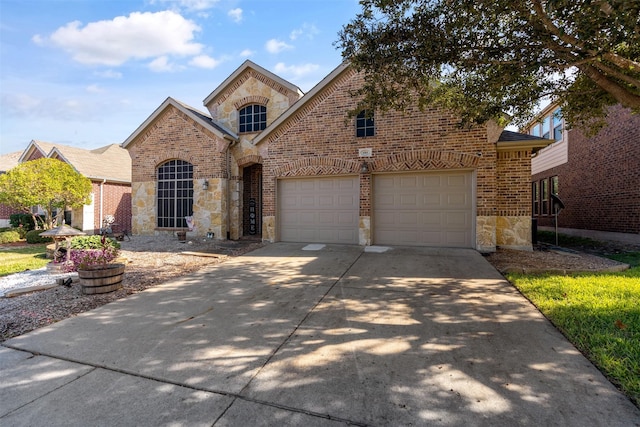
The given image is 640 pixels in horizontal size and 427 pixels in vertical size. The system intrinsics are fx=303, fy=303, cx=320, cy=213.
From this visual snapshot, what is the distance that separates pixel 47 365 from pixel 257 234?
1144 cm

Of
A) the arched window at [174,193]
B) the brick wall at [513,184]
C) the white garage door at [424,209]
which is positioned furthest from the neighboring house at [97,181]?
the brick wall at [513,184]

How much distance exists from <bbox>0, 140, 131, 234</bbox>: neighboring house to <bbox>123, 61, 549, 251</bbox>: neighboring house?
5.41 meters

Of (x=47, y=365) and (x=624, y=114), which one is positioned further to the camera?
(x=624, y=114)

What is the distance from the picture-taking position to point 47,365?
3.18 m

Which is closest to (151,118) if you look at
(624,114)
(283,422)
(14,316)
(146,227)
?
(146,227)

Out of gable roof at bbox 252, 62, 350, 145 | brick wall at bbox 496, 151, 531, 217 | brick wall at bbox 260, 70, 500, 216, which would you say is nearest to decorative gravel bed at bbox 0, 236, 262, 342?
brick wall at bbox 260, 70, 500, 216

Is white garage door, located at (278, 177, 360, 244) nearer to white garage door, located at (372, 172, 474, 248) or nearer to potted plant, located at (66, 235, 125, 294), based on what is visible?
white garage door, located at (372, 172, 474, 248)

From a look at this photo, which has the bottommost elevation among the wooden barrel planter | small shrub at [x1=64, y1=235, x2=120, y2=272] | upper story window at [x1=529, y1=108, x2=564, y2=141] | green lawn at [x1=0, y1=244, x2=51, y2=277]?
green lawn at [x1=0, y1=244, x2=51, y2=277]

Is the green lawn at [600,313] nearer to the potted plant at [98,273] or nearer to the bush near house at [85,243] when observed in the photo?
the potted plant at [98,273]

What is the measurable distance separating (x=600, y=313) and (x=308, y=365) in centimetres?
408

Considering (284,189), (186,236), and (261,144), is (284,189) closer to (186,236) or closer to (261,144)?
(261,144)

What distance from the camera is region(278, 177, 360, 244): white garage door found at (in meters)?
10.5

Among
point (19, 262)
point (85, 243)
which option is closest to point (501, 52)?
point (85, 243)

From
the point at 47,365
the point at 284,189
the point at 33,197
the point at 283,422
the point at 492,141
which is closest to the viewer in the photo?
the point at 283,422
